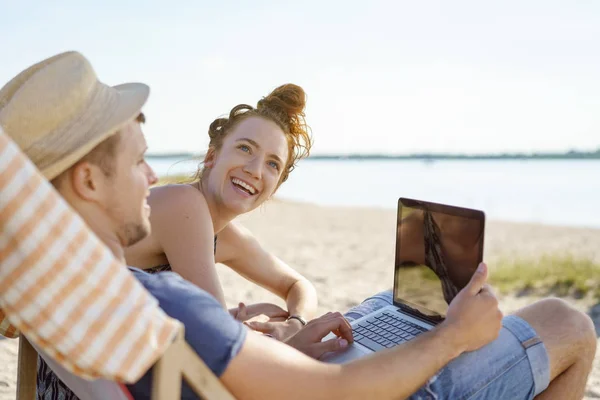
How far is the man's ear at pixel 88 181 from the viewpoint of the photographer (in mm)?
1408

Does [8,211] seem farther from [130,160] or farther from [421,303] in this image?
[421,303]

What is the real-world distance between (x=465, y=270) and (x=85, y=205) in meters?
1.20

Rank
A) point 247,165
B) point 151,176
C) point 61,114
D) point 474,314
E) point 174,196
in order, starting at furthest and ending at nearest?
point 247,165 < point 174,196 < point 474,314 < point 151,176 < point 61,114

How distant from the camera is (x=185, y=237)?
2.25 metres

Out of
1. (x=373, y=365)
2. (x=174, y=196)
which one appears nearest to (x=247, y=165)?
(x=174, y=196)

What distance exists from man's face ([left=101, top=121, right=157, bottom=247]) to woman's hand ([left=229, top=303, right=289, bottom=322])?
3.75 feet

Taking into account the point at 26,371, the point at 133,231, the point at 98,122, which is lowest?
the point at 26,371

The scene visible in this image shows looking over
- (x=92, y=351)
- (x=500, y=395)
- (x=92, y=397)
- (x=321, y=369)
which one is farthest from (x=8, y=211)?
(x=500, y=395)

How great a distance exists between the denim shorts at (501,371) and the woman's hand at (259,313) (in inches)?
41.5

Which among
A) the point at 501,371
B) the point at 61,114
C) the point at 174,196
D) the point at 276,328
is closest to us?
the point at 61,114

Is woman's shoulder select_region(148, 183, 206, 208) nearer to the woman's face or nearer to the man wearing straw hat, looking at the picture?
the woman's face

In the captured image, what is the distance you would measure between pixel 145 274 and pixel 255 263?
1.53 m

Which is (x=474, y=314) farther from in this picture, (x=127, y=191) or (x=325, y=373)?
(x=127, y=191)

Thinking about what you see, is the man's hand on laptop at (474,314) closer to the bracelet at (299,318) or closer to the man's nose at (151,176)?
the man's nose at (151,176)
